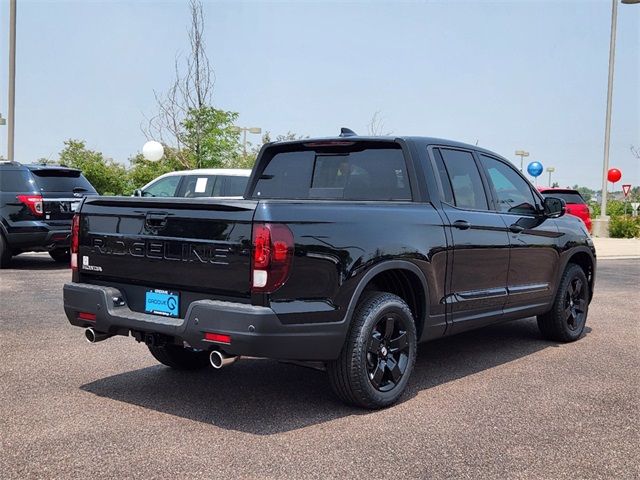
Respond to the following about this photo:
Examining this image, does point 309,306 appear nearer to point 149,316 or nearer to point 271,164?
point 149,316

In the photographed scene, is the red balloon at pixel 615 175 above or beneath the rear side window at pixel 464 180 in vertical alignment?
above

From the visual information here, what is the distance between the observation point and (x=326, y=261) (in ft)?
13.9

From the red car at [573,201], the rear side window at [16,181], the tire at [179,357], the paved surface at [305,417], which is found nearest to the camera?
the paved surface at [305,417]

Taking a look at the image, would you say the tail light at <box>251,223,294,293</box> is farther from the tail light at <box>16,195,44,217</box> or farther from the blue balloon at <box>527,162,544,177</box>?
the blue balloon at <box>527,162,544,177</box>

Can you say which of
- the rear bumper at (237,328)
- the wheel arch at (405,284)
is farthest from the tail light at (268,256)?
the wheel arch at (405,284)

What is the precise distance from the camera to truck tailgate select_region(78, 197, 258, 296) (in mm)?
4094

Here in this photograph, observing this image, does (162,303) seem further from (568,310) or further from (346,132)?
(568,310)

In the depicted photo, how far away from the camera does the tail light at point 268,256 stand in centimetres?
399

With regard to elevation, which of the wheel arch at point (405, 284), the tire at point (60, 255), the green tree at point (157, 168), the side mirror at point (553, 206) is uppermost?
the green tree at point (157, 168)

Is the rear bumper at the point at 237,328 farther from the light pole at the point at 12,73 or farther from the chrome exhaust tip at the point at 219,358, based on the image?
the light pole at the point at 12,73

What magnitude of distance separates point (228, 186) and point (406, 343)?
7.92 m

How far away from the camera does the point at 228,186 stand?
12266mm

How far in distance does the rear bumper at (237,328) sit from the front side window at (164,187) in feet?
27.1

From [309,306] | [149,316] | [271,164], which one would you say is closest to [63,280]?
[271,164]
